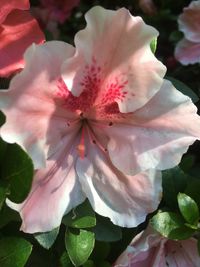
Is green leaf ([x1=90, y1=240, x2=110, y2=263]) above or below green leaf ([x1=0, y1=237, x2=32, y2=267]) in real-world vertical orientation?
below

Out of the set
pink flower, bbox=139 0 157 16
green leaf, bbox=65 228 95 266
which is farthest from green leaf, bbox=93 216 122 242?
pink flower, bbox=139 0 157 16

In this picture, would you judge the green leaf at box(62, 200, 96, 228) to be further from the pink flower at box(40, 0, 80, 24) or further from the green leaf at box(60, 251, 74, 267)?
the pink flower at box(40, 0, 80, 24)

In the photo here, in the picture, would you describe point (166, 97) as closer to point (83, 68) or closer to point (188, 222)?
point (83, 68)

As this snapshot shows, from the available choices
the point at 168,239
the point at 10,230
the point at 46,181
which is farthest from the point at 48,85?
the point at 168,239

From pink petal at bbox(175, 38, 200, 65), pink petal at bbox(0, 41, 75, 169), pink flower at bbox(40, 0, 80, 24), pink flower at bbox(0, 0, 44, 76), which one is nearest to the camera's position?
pink petal at bbox(0, 41, 75, 169)

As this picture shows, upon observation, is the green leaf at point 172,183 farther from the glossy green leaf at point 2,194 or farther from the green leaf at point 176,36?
the green leaf at point 176,36

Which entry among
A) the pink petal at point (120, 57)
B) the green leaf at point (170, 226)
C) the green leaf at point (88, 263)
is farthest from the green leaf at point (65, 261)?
→ the pink petal at point (120, 57)

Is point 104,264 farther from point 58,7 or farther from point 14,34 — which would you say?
point 58,7
